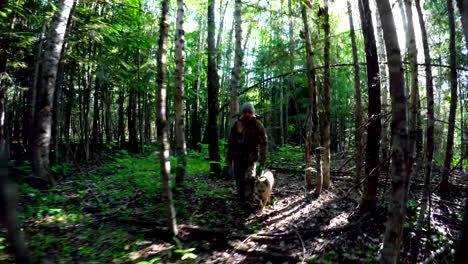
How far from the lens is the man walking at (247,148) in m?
8.01

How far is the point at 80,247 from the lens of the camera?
18.4 ft

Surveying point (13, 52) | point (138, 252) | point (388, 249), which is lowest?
point (138, 252)

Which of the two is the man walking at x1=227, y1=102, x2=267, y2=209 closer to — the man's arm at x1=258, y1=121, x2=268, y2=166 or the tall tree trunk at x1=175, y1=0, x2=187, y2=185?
the man's arm at x1=258, y1=121, x2=268, y2=166

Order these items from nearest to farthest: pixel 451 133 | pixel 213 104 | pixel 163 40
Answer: pixel 163 40 → pixel 451 133 → pixel 213 104

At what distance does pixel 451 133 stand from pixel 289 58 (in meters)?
3.95

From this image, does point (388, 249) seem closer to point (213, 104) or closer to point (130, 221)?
point (130, 221)

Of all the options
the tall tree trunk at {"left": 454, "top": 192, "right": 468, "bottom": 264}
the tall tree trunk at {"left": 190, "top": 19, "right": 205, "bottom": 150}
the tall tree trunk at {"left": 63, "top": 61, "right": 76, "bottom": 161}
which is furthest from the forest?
the tall tree trunk at {"left": 190, "top": 19, "right": 205, "bottom": 150}

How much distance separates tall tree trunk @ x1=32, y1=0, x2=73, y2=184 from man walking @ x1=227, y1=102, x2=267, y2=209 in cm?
429

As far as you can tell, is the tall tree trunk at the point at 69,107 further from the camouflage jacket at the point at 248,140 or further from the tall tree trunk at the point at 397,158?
the tall tree trunk at the point at 397,158

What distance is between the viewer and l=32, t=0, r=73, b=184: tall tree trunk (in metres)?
8.63

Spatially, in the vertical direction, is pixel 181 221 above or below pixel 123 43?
below

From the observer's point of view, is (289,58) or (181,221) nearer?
(181,221)

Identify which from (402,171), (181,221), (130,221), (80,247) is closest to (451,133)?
(402,171)

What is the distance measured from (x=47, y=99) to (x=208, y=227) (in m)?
4.97
